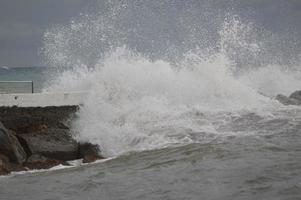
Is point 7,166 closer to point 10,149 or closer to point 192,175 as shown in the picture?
point 10,149

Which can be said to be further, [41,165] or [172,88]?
[172,88]

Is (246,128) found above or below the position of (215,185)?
above

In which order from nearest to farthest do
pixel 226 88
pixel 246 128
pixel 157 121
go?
pixel 246 128 → pixel 157 121 → pixel 226 88

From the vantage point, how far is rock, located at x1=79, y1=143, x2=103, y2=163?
10.6 meters

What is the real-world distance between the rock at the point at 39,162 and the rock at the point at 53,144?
0.79ft

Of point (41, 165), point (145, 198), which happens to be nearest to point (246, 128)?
point (41, 165)

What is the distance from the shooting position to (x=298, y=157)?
855 centimetres

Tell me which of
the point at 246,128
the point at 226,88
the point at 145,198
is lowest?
the point at 145,198

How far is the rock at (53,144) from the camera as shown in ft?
35.1

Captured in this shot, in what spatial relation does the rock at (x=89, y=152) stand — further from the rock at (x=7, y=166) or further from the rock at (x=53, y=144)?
the rock at (x=7, y=166)

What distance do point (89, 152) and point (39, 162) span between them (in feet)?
3.75

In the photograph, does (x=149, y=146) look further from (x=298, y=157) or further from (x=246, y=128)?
(x=298, y=157)

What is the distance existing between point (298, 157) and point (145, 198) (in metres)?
3.05

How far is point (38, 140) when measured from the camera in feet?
36.4
